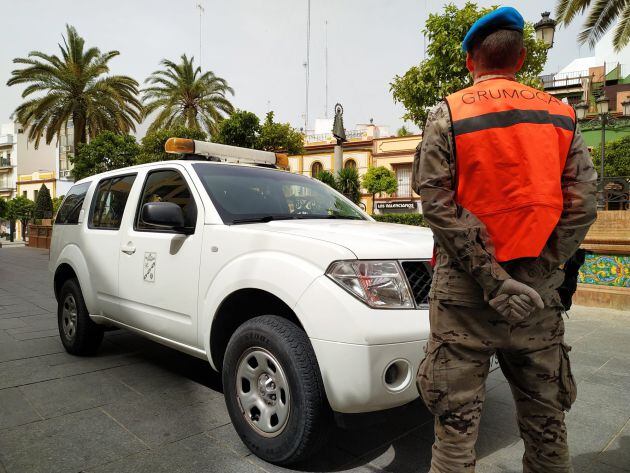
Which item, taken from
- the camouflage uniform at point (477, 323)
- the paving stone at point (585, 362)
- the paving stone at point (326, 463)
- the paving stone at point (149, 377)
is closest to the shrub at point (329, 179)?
the paving stone at point (585, 362)

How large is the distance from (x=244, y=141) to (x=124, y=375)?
16.7 meters

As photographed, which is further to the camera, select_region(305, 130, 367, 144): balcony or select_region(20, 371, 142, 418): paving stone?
select_region(305, 130, 367, 144): balcony

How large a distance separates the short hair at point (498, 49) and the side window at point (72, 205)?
401cm

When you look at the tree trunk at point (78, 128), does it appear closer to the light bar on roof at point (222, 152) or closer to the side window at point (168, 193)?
the light bar on roof at point (222, 152)

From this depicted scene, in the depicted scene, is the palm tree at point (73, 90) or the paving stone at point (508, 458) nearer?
the paving stone at point (508, 458)

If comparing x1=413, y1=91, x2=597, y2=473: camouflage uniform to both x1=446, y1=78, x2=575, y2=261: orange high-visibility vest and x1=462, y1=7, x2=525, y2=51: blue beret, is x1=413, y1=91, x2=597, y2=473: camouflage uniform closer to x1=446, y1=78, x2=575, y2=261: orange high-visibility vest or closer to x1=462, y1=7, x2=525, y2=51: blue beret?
x1=446, y1=78, x2=575, y2=261: orange high-visibility vest

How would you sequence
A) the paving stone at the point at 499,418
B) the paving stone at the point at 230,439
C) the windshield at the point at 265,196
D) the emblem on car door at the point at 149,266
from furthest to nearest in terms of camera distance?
the emblem on car door at the point at 149,266 < the windshield at the point at 265,196 < the paving stone at the point at 499,418 < the paving stone at the point at 230,439

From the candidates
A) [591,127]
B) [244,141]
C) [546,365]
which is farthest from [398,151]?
[546,365]

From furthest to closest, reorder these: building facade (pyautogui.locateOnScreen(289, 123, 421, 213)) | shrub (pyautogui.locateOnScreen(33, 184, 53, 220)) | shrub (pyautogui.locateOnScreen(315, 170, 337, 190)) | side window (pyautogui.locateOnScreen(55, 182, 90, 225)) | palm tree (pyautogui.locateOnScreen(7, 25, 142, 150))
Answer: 1. building facade (pyautogui.locateOnScreen(289, 123, 421, 213))
2. shrub (pyautogui.locateOnScreen(33, 184, 53, 220))
3. palm tree (pyautogui.locateOnScreen(7, 25, 142, 150))
4. shrub (pyautogui.locateOnScreen(315, 170, 337, 190))
5. side window (pyautogui.locateOnScreen(55, 182, 90, 225))

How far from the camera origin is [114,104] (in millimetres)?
23906

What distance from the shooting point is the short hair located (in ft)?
5.74

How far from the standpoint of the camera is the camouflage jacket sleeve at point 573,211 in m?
1.71

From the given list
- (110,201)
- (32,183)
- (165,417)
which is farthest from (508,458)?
(32,183)

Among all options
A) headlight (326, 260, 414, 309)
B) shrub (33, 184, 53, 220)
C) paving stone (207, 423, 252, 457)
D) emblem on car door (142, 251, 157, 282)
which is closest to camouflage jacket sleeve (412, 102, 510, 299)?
headlight (326, 260, 414, 309)
